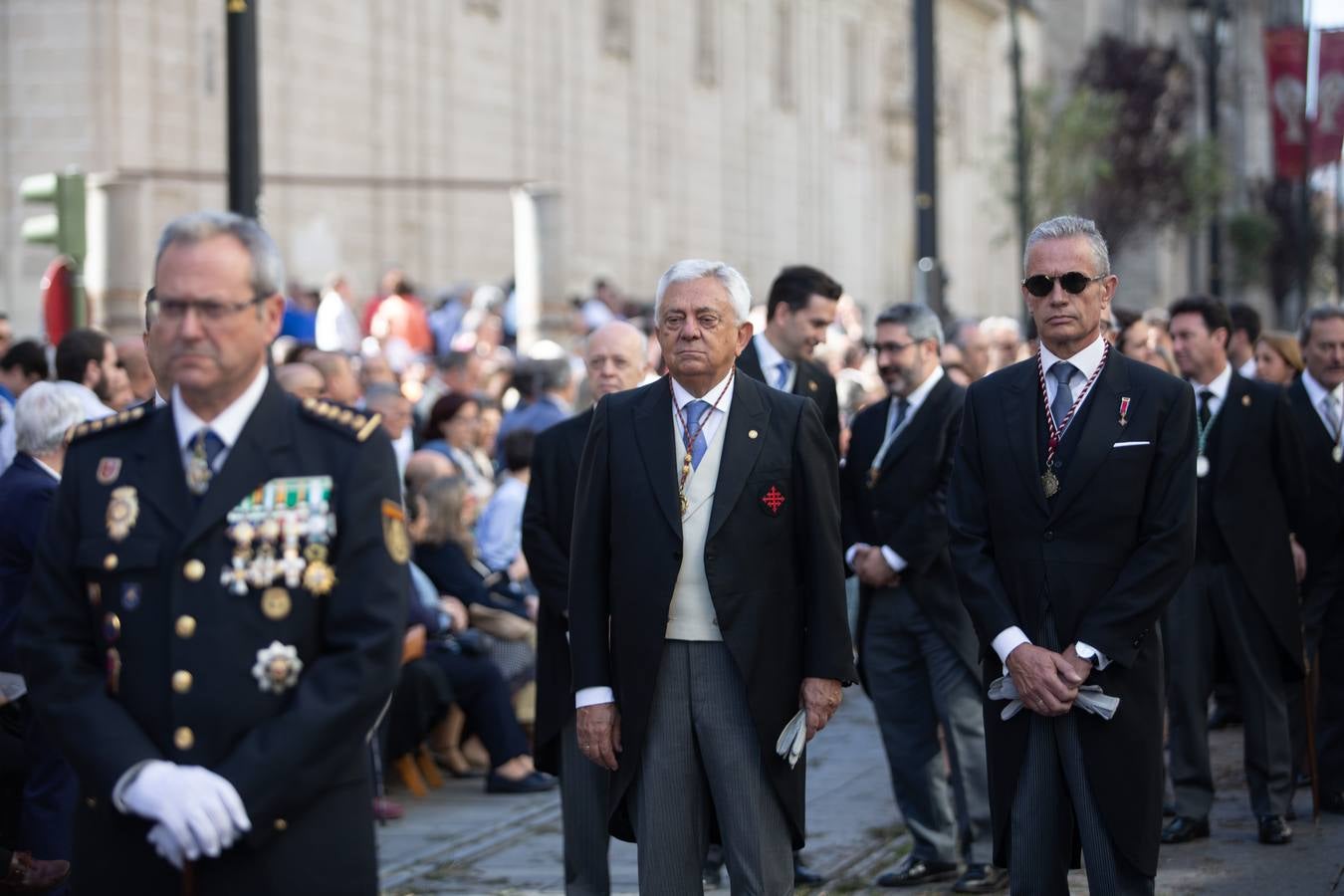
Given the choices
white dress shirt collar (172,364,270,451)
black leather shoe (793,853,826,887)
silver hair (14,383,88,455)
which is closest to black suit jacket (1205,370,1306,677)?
black leather shoe (793,853,826,887)

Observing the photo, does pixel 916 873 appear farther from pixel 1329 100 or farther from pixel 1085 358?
pixel 1329 100

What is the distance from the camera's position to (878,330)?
869 centimetres

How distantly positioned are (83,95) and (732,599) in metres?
16.4

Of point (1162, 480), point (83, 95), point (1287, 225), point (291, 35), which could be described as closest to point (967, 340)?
→ point (1162, 480)

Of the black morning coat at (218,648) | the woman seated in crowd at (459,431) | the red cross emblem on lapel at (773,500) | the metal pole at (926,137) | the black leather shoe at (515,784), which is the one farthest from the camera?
the metal pole at (926,137)

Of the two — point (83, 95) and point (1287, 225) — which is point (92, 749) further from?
point (1287, 225)

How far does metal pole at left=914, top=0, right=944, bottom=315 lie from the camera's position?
16781 mm

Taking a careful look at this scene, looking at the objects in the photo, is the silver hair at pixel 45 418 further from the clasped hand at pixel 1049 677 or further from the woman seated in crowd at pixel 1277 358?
the woman seated in crowd at pixel 1277 358

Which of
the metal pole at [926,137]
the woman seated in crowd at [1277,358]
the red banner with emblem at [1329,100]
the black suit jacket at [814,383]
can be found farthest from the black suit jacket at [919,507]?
the red banner with emblem at [1329,100]

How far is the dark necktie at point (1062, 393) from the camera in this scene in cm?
632

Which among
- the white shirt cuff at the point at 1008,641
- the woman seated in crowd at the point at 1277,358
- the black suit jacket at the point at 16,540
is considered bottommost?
the white shirt cuff at the point at 1008,641

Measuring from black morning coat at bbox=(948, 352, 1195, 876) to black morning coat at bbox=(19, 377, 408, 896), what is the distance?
2303mm

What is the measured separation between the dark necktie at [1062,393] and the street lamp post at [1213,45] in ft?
76.8

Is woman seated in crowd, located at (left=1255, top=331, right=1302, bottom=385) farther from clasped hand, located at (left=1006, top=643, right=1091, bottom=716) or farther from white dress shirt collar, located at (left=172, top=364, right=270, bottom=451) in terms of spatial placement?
white dress shirt collar, located at (left=172, top=364, right=270, bottom=451)
